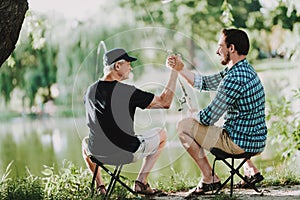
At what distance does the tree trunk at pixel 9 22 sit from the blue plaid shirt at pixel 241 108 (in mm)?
1201

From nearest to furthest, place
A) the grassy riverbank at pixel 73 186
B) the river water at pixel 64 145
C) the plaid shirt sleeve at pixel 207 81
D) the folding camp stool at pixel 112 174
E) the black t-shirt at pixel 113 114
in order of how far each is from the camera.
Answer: the black t-shirt at pixel 113 114
the folding camp stool at pixel 112 174
the grassy riverbank at pixel 73 186
the plaid shirt sleeve at pixel 207 81
the river water at pixel 64 145

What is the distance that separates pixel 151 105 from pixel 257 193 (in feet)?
3.07

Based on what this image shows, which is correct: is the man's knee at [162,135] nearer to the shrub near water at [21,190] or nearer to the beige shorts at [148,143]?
the beige shorts at [148,143]

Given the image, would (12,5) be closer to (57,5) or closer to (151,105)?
(151,105)

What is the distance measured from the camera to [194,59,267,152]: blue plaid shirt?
367 cm

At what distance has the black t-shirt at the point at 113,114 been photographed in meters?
3.59

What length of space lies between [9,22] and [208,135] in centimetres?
136

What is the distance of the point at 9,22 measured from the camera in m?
3.66

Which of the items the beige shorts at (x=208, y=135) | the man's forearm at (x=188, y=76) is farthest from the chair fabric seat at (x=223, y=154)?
the man's forearm at (x=188, y=76)

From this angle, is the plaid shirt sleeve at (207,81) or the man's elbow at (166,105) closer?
the man's elbow at (166,105)

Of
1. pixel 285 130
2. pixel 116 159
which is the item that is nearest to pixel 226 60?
pixel 116 159

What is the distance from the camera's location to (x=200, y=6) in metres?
17.2

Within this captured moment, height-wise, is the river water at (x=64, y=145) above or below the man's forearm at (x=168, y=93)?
below

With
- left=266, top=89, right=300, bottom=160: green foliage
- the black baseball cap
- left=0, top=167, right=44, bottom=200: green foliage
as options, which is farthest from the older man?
left=266, top=89, right=300, bottom=160: green foliage
